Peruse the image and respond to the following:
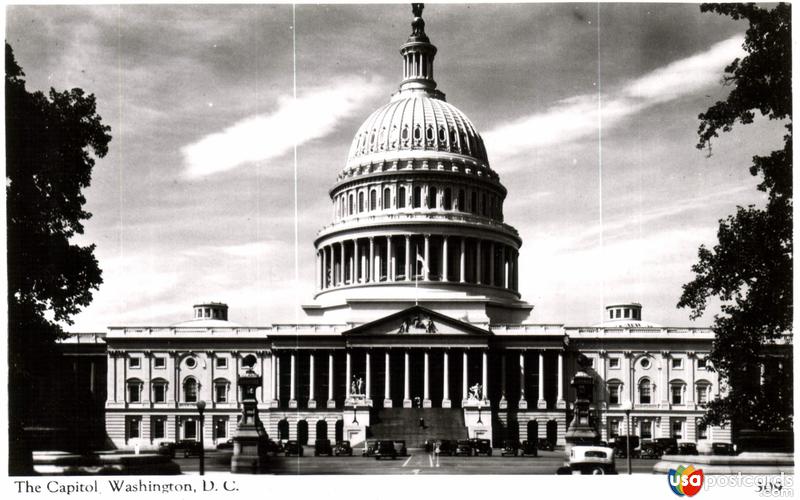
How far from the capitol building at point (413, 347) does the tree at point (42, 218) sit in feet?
176

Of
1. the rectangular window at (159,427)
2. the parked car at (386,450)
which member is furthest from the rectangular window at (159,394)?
the parked car at (386,450)

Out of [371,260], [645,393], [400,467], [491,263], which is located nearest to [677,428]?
[645,393]

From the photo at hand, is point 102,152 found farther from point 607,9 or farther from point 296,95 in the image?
point 607,9

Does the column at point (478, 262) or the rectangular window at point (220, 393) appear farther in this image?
the column at point (478, 262)

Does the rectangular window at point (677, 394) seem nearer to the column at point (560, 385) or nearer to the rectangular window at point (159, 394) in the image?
the column at point (560, 385)

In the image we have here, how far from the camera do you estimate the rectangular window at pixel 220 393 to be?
389 feet

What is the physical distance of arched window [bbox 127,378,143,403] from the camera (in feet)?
389

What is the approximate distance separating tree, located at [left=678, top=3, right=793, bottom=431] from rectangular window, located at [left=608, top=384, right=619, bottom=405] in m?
63.4

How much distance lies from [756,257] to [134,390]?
84356 millimetres

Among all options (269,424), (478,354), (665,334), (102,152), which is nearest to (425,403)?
(478,354)

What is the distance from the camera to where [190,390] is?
11900 centimetres

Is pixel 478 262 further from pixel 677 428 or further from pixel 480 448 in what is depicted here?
pixel 480 448

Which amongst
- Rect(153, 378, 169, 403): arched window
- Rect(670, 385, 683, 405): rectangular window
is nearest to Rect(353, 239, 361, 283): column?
Rect(153, 378, 169, 403): arched window

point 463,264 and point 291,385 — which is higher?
point 463,264
